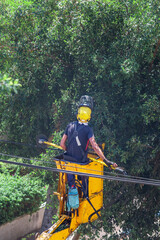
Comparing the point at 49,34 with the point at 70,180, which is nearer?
the point at 70,180

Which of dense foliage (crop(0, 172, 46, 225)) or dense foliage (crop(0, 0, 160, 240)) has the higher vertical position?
dense foliage (crop(0, 0, 160, 240))

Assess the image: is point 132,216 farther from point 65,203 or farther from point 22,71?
point 22,71

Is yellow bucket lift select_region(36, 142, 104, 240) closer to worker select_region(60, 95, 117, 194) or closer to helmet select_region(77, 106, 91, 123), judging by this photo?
worker select_region(60, 95, 117, 194)

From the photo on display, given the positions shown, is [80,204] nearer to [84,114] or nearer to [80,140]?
[80,140]

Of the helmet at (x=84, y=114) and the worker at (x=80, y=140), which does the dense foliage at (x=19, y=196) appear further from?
the helmet at (x=84, y=114)

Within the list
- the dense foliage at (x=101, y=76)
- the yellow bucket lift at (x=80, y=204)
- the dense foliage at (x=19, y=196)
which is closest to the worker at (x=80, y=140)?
the yellow bucket lift at (x=80, y=204)

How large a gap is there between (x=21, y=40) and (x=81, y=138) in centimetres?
321

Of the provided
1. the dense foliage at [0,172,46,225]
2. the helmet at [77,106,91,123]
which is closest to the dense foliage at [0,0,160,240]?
the helmet at [77,106,91,123]

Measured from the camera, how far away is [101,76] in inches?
234

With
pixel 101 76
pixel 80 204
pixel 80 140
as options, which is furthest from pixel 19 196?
pixel 101 76

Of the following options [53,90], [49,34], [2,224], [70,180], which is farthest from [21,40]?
[2,224]

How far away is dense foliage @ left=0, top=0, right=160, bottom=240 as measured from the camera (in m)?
5.73

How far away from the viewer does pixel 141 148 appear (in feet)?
18.5

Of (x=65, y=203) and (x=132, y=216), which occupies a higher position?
(x=65, y=203)
